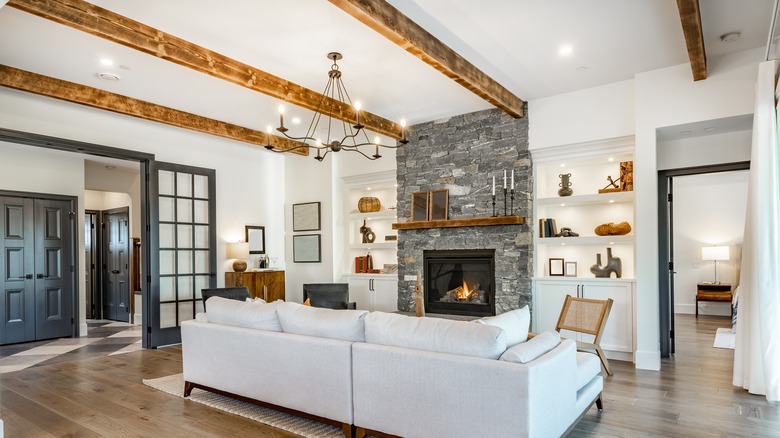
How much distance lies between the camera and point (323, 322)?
3277 mm

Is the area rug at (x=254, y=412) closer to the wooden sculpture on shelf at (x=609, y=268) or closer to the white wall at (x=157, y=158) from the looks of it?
the white wall at (x=157, y=158)

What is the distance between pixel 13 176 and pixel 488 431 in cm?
746

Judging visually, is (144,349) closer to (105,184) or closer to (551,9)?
(105,184)

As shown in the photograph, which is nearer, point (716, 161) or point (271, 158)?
point (716, 161)

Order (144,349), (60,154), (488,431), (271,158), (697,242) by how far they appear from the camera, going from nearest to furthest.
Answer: (488,431) → (144,349) → (60,154) → (271,158) → (697,242)

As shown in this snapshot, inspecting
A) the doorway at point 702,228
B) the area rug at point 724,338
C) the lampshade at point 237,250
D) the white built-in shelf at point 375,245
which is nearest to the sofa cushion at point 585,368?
the area rug at point 724,338

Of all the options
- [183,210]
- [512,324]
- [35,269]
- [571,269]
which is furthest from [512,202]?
[35,269]

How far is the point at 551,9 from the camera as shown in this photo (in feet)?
11.9

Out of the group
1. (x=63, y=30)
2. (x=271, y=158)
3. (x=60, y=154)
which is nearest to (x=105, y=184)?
(x=60, y=154)

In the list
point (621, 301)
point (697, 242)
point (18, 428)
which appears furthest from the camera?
point (697, 242)

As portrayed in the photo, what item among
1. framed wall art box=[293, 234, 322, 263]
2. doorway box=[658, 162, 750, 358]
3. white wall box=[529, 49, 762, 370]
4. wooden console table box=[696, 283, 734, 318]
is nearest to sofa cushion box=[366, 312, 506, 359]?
white wall box=[529, 49, 762, 370]

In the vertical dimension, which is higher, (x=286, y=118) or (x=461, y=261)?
(x=286, y=118)

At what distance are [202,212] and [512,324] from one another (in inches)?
216

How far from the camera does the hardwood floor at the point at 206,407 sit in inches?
128
